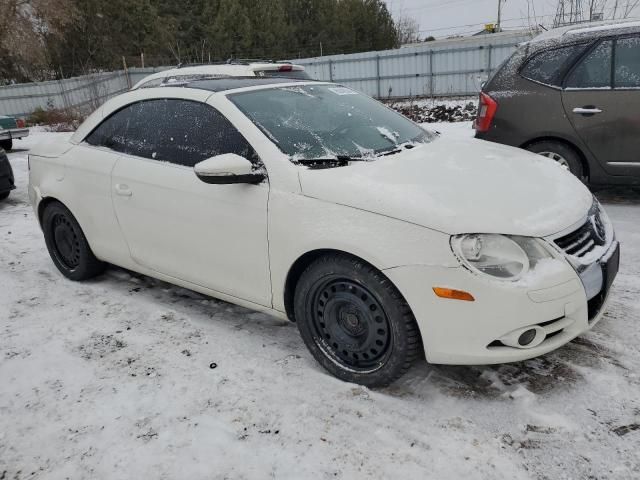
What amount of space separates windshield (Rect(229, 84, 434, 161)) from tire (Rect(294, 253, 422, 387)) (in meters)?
0.69

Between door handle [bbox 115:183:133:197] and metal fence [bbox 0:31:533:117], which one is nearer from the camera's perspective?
door handle [bbox 115:183:133:197]

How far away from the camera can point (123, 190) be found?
3.52 metres

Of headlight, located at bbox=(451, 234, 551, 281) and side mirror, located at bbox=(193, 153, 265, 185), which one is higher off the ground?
side mirror, located at bbox=(193, 153, 265, 185)

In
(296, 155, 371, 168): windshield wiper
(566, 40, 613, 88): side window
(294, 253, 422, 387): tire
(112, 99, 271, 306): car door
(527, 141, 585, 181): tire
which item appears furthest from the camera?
(527, 141, 585, 181): tire

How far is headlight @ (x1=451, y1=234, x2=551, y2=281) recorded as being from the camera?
2.30 m

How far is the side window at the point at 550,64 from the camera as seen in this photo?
523 centimetres

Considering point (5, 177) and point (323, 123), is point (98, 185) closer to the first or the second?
point (323, 123)

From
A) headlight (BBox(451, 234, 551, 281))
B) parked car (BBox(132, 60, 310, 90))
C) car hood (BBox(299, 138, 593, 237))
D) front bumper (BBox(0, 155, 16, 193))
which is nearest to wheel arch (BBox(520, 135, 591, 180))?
car hood (BBox(299, 138, 593, 237))

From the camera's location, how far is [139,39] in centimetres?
→ 3294

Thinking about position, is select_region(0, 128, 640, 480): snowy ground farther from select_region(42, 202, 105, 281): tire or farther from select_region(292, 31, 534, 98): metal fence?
select_region(292, 31, 534, 98): metal fence

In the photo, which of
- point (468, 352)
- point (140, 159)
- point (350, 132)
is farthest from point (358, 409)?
point (140, 159)

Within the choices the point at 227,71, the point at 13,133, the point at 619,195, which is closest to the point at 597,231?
the point at 619,195

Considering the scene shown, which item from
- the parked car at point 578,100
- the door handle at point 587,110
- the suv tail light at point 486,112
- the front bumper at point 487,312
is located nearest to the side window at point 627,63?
the parked car at point 578,100

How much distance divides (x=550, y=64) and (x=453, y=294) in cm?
405
